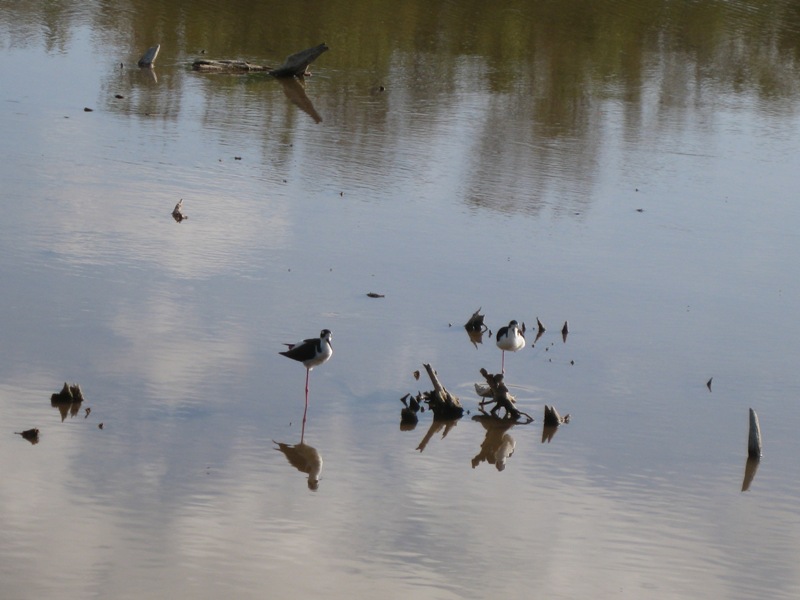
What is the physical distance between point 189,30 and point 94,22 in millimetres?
2598

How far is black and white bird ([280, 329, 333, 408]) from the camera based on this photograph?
12820 mm

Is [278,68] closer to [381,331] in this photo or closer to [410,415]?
[381,331]

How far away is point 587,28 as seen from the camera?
42.5 meters

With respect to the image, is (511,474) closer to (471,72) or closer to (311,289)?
(311,289)

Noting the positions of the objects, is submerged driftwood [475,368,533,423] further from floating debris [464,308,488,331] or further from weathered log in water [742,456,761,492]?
weathered log in water [742,456,761,492]

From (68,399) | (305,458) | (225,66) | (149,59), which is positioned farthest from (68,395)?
(225,66)

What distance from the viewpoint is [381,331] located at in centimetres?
1507

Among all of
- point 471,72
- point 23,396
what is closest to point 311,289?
point 23,396

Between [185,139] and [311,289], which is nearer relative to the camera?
[311,289]

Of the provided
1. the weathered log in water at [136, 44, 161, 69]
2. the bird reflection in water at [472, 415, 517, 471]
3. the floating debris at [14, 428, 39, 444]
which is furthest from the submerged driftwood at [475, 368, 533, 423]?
the weathered log in water at [136, 44, 161, 69]

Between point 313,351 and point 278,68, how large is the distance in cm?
1936

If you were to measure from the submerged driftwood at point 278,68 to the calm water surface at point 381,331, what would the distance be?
1.91 feet

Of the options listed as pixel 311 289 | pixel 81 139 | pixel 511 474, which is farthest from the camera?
pixel 81 139

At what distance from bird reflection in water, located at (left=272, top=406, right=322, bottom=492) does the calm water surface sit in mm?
89
